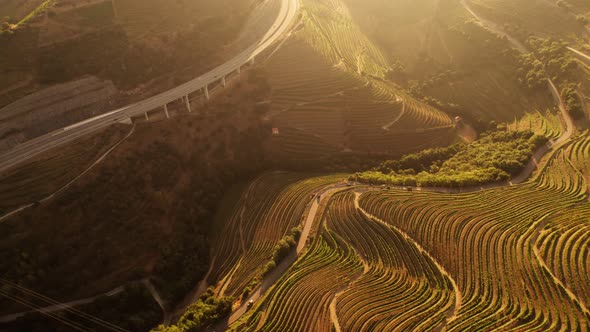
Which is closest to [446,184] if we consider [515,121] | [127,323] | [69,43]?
[515,121]

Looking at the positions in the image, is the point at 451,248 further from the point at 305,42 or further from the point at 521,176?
the point at 305,42

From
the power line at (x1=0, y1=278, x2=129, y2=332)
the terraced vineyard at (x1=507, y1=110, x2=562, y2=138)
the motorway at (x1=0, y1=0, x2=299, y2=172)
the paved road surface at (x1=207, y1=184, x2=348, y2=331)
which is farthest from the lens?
the terraced vineyard at (x1=507, y1=110, x2=562, y2=138)

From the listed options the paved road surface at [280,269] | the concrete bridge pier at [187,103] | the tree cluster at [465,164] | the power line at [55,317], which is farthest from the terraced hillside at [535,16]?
the power line at [55,317]

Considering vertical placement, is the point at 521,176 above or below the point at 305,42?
below

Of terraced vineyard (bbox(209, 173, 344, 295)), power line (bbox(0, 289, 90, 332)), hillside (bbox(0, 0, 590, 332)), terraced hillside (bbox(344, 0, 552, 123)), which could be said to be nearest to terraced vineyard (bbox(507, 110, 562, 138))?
hillside (bbox(0, 0, 590, 332))

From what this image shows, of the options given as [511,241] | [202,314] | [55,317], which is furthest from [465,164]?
[55,317]

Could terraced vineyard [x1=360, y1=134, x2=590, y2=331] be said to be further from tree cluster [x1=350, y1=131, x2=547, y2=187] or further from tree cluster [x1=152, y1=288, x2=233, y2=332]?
tree cluster [x1=152, y1=288, x2=233, y2=332]

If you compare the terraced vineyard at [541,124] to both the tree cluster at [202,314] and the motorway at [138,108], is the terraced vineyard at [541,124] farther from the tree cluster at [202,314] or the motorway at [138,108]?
the tree cluster at [202,314]
